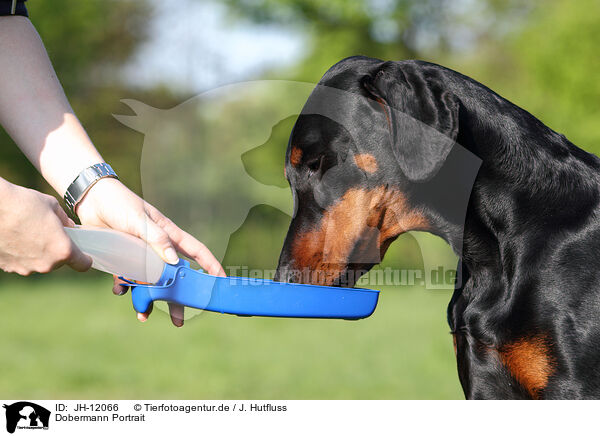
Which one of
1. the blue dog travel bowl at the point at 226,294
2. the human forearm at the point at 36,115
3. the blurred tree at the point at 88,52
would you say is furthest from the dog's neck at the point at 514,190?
the blurred tree at the point at 88,52

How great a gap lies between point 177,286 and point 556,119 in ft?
36.7

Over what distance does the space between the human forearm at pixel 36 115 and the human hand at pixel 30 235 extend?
688mm

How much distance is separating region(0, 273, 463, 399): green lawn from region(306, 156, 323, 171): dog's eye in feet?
12.7

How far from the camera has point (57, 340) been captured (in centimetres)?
888

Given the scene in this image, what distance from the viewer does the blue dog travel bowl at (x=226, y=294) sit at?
7.34ft

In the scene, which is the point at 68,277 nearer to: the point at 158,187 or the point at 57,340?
the point at 57,340

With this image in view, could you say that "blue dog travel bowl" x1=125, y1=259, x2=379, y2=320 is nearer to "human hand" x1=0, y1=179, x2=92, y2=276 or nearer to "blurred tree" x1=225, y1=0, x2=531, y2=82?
"human hand" x1=0, y1=179, x2=92, y2=276

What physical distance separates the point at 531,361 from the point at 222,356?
576 centimetres

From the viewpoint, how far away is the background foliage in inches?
251

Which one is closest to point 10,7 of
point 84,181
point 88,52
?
point 84,181

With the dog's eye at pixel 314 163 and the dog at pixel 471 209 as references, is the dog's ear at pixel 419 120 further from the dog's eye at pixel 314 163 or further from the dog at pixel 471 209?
the dog's eye at pixel 314 163
